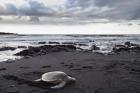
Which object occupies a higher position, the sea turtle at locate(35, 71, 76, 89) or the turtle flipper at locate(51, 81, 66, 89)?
the sea turtle at locate(35, 71, 76, 89)

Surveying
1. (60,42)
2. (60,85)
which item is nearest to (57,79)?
(60,85)

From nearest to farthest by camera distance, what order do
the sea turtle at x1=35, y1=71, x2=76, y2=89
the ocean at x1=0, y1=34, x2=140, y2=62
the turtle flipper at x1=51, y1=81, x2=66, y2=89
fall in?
the turtle flipper at x1=51, y1=81, x2=66, y2=89, the sea turtle at x1=35, y1=71, x2=76, y2=89, the ocean at x1=0, y1=34, x2=140, y2=62

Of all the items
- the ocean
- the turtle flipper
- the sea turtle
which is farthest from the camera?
the ocean

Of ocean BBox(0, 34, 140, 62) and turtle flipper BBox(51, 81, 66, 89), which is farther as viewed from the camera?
ocean BBox(0, 34, 140, 62)

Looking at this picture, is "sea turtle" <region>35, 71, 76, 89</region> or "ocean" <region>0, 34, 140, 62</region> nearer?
"sea turtle" <region>35, 71, 76, 89</region>

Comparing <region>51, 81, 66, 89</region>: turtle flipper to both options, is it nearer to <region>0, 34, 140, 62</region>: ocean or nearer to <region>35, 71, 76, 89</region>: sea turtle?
<region>35, 71, 76, 89</region>: sea turtle

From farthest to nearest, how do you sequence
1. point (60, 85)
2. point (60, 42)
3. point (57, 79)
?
point (60, 42) → point (57, 79) → point (60, 85)

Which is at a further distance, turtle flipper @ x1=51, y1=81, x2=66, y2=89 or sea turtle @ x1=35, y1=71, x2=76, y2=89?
sea turtle @ x1=35, y1=71, x2=76, y2=89

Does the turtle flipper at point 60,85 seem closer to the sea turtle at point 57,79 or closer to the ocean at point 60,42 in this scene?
the sea turtle at point 57,79

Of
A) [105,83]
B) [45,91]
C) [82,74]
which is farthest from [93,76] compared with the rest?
[45,91]

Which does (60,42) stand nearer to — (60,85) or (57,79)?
(57,79)

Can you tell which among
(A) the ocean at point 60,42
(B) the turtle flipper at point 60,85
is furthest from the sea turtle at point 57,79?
(A) the ocean at point 60,42

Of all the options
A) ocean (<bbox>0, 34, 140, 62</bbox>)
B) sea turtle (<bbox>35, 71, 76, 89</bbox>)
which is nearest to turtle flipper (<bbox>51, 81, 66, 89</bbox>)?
sea turtle (<bbox>35, 71, 76, 89</bbox>)

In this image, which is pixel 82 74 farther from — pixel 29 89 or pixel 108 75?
pixel 29 89
